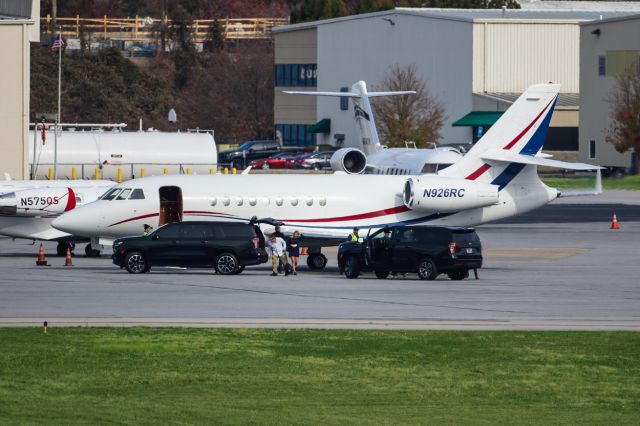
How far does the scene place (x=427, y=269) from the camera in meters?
39.5

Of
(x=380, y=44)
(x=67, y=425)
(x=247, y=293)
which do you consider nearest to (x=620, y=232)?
(x=247, y=293)

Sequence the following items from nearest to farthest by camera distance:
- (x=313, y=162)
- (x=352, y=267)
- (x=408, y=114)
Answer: (x=352, y=267) < (x=408, y=114) < (x=313, y=162)

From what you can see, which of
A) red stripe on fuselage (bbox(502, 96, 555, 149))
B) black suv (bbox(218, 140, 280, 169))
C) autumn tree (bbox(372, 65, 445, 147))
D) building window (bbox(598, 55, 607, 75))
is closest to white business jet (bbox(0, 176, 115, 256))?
red stripe on fuselage (bbox(502, 96, 555, 149))

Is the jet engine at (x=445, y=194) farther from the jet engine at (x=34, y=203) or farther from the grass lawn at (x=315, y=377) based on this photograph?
the grass lawn at (x=315, y=377)

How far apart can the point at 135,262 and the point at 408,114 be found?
229 ft

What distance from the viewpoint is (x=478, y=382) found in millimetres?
22734

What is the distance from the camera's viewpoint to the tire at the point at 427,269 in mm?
39369

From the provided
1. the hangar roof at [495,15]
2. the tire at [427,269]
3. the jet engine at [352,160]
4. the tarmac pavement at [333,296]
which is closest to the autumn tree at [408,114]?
the hangar roof at [495,15]

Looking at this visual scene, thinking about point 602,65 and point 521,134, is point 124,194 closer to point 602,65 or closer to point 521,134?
point 521,134

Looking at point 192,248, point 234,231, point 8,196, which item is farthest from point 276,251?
point 8,196

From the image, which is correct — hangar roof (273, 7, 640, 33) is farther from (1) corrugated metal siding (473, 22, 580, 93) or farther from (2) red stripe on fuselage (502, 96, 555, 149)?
(2) red stripe on fuselage (502, 96, 555, 149)

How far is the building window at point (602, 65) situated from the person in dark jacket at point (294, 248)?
2733 inches

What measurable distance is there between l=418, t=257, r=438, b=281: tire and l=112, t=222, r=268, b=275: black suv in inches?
186

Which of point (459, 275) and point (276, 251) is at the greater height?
point (276, 251)
